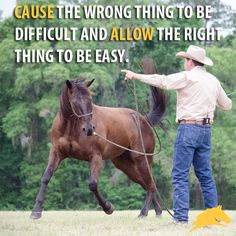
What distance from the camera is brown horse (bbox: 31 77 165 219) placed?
1144 cm

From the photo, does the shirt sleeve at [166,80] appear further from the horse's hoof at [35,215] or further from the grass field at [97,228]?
the horse's hoof at [35,215]

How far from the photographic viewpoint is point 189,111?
9.62 meters

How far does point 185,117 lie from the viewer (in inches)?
381

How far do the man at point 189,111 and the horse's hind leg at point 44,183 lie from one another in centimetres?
268

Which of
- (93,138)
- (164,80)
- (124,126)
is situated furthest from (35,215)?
(164,80)

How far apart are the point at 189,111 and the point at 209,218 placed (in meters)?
1.39

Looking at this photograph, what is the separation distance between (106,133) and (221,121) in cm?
3184

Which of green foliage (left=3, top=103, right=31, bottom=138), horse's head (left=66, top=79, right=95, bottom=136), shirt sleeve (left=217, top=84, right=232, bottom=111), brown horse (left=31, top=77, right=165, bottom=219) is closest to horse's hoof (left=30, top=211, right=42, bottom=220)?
brown horse (left=31, top=77, right=165, bottom=219)

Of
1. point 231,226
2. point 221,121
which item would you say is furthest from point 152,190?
point 221,121

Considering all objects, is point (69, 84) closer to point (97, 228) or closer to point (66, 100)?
point (66, 100)

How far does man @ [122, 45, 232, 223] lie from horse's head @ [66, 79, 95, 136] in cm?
182

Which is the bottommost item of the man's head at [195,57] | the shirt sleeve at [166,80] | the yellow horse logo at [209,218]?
the yellow horse logo at [209,218]

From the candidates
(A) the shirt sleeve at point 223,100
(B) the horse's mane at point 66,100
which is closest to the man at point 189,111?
(A) the shirt sleeve at point 223,100

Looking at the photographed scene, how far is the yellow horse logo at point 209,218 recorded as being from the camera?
921 cm
